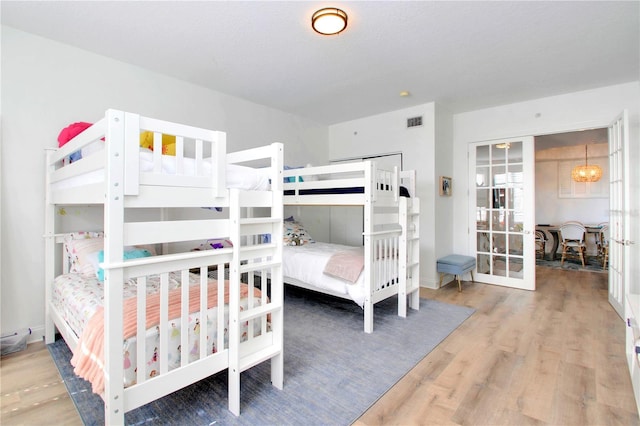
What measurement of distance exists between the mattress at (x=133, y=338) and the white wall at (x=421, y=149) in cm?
283

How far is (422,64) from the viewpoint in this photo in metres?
2.90

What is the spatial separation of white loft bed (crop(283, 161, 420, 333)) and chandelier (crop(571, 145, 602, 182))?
4743mm

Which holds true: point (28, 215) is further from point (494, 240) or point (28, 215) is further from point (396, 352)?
point (494, 240)

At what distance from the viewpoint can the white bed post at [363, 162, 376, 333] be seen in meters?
2.65

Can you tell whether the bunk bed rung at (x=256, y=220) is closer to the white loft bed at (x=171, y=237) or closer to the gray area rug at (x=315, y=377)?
the white loft bed at (x=171, y=237)

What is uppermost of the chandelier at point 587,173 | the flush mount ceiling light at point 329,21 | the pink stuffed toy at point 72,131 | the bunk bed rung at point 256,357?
the flush mount ceiling light at point 329,21

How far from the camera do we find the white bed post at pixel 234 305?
1.59m

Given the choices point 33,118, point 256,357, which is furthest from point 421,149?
point 33,118

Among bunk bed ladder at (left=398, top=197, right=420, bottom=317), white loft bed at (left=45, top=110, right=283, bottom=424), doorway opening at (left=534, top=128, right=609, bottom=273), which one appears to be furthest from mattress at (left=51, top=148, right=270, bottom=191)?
doorway opening at (left=534, top=128, right=609, bottom=273)

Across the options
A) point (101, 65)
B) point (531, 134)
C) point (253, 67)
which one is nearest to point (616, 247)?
point (531, 134)

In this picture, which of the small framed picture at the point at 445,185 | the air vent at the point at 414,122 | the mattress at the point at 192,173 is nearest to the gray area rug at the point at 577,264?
the small framed picture at the point at 445,185

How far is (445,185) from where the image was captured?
13.9 feet

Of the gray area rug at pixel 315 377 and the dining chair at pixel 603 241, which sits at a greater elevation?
the dining chair at pixel 603 241

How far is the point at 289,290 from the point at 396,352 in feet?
6.35
